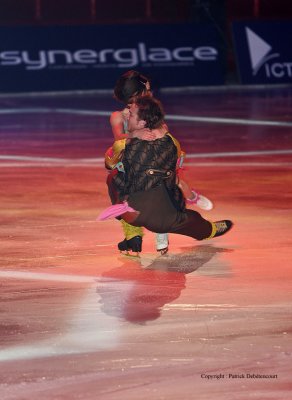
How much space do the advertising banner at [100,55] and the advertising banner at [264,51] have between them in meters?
0.66

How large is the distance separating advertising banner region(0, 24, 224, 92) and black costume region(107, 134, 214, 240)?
48.2ft

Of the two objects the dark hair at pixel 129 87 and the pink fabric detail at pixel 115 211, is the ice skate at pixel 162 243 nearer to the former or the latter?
the pink fabric detail at pixel 115 211

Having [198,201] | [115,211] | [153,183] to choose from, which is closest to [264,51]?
[198,201]

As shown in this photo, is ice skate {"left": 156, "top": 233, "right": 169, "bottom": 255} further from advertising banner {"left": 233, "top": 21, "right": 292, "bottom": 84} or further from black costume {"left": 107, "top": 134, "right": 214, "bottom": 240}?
advertising banner {"left": 233, "top": 21, "right": 292, "bottom": 84}

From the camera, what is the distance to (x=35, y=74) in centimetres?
2338

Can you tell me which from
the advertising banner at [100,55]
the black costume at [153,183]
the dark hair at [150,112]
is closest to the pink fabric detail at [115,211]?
the black costume at [153,183]

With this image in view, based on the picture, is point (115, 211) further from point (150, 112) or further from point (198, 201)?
point (198, 201)

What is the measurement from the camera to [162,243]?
9.05m

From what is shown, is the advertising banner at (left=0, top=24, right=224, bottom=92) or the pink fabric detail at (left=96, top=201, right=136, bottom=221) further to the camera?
the advertising banner at (left=0, top=24, right=224, bottom=92)

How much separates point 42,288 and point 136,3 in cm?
2296

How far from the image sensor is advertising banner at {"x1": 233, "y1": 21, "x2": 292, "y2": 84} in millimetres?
24203

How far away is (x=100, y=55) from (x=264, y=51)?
3.74m

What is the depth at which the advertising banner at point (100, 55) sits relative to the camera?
23234mm

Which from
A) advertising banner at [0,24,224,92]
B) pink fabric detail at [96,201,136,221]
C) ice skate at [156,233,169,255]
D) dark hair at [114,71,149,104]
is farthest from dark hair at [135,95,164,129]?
advertising banner at [0,24,224,92]
